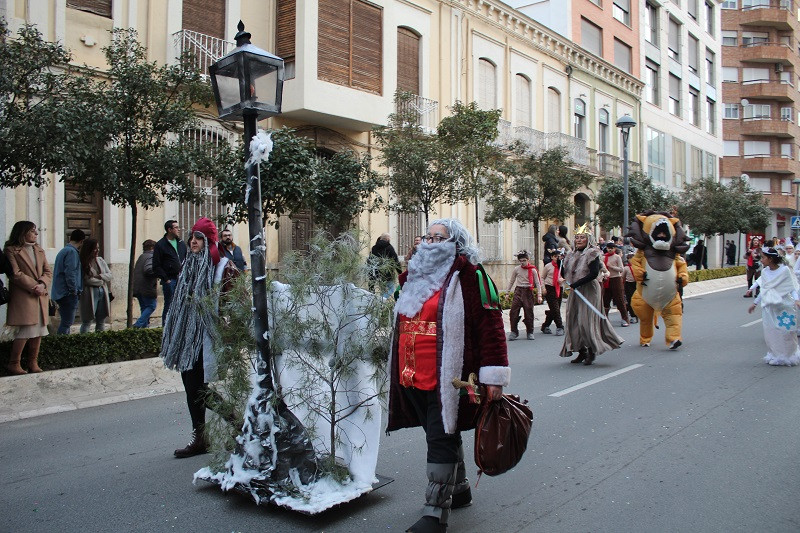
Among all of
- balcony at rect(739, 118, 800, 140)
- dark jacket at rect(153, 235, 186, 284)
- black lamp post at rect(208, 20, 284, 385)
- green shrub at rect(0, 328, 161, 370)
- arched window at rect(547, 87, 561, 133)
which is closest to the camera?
black lamp post at rect(208, 20, 284, 385)

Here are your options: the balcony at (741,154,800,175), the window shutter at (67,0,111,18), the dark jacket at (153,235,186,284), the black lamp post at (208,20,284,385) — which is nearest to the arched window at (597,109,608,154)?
the window shutter at (67,0,111,18)

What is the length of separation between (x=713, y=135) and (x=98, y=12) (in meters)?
41.9

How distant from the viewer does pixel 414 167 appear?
1545 centimetres

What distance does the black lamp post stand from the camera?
180 inches

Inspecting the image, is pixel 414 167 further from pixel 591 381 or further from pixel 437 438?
pixel 437 438

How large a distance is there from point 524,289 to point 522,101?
14739 mm

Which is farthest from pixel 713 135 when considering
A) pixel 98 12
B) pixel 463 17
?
pixel 98 12

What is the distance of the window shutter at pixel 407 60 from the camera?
2022cm

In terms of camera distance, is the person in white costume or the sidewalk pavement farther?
the person in white costume

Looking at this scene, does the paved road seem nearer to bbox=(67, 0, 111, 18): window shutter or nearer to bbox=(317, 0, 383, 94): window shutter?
bbox=(67, 0, 111, 18): window shutter

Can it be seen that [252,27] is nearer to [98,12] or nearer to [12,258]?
[98,12]

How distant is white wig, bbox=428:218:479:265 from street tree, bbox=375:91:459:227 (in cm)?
1110

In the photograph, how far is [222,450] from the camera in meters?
4.77

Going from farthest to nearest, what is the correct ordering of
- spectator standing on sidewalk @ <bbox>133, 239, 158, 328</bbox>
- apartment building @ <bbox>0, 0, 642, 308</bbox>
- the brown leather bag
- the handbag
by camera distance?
1. apartment building @ <bbox>0, 0, 642, 308</bbox>
2. spectator standing on sidewalk @ <bbox>133, 239, 158, 328</bbox>
3. the handbag
4. the brown leather bag
